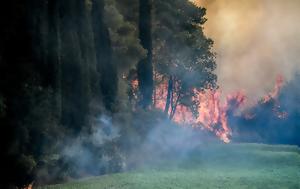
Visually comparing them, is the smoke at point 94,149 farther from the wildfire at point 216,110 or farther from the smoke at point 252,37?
the smoke at point 252,37

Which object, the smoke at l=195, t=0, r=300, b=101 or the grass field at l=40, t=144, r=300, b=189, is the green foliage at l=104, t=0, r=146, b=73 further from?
the smoke at l=195, t=0, r=300, b=101

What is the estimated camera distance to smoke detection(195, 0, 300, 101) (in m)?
67.8

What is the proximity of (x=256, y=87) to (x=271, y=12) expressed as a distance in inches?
637

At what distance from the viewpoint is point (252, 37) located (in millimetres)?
73438

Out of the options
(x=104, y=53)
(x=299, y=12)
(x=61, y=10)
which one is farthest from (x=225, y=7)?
(x=61, y=10)

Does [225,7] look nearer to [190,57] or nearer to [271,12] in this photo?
[271,12]

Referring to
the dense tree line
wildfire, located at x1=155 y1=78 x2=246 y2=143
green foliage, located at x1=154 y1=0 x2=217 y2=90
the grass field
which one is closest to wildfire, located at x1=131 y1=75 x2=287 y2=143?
wildfire, located at x1=155 y1=78 x2=246 y2=143

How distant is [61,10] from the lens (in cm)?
1878

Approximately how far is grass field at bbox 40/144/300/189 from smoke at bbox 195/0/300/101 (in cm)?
3654

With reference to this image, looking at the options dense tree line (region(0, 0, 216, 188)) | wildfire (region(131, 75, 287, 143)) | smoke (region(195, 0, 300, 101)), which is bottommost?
dense tree line (region(0, 0, 216, 188))

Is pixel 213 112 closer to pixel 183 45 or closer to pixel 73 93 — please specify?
pixel 183 45

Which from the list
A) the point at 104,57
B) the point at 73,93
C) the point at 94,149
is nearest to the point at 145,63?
the point at 104,57

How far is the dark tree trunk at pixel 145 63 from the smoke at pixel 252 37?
Answer: 109ft

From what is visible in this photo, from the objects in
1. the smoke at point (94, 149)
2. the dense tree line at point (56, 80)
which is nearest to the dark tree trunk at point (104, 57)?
the dense tree line at point (56, 80)
